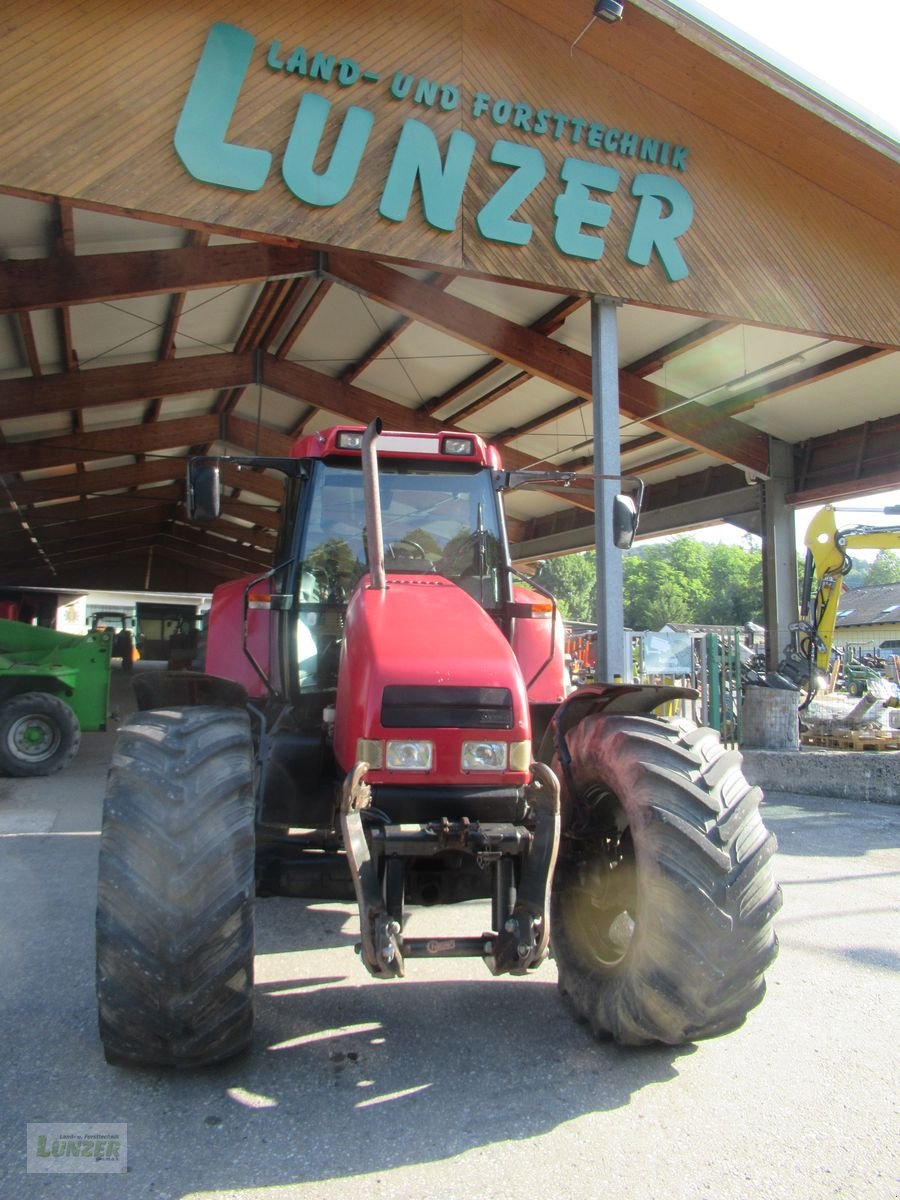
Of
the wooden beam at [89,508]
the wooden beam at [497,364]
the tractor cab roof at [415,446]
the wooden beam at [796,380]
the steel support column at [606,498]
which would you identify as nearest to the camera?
the tractor cab roof at [415,446]

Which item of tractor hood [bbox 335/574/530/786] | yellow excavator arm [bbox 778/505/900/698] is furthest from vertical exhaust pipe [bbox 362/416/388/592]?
yellow excavator arm [bbox 778/505/900/698]

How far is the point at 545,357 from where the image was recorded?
1138cm

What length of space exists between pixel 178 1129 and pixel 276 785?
1.44m

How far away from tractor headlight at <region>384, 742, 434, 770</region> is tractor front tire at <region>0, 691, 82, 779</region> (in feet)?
28.0

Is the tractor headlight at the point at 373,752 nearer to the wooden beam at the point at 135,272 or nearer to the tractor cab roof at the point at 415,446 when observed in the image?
the tractor cab roof at the point at 415,446

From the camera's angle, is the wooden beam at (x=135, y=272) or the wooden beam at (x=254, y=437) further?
the wooden beam at (x=254, y=437)

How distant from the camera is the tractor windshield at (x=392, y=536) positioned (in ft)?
Answer: 15.6

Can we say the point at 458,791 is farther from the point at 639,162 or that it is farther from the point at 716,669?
the point at 716,669

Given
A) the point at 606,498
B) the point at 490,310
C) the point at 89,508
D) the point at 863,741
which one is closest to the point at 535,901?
the point at 606,498

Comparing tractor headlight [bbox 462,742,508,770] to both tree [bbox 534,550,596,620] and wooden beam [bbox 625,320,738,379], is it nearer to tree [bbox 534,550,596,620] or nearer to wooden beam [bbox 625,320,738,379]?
wooden beam [bbox 625,320,738,379]

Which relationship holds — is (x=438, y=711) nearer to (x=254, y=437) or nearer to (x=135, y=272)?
(x=135, y=272)

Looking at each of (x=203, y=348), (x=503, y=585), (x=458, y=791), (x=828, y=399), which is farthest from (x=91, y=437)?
(x=458, y=791)

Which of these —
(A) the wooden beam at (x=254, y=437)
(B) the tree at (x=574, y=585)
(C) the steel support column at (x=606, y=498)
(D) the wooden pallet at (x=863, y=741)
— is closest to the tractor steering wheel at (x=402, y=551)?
(C) the steel support column at (x=606, y=498)

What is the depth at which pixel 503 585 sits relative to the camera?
4.88m
